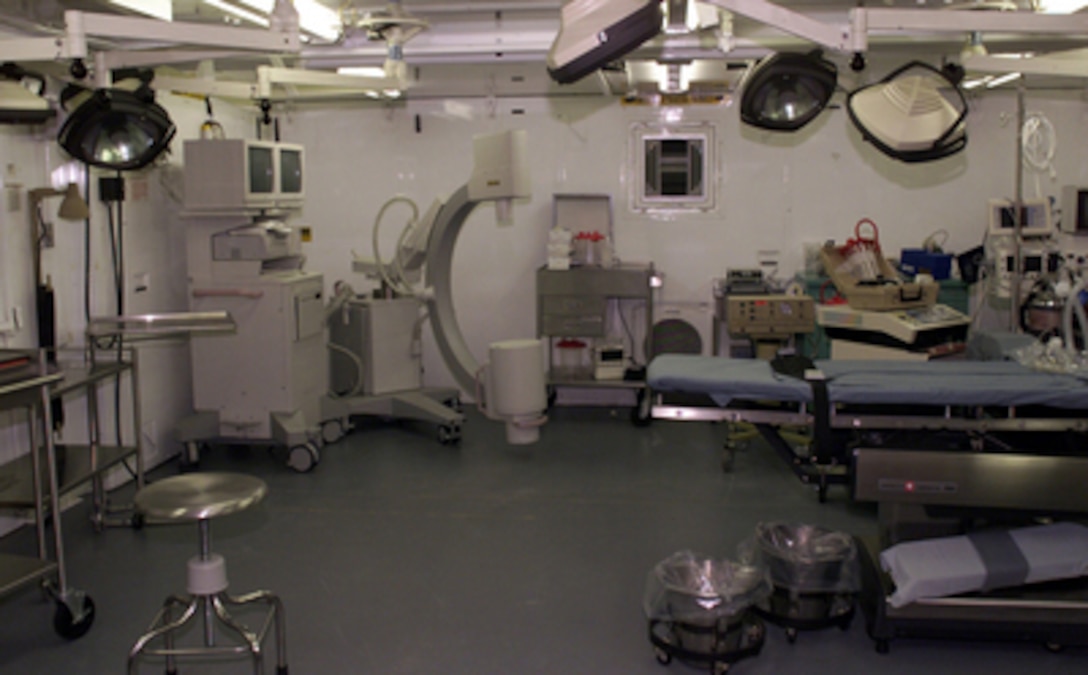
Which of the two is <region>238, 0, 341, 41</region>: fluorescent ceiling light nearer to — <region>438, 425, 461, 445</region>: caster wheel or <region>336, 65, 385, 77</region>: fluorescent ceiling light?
<region>336, 65, 385, 77</region>: fluorescent ceiling light

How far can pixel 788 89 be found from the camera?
4.02m

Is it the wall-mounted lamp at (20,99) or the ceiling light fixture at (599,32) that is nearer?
the ceiling light fixture at (599,32)

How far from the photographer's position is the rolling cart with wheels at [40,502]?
3.53 metres

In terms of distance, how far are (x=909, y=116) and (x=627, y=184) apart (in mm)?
3815

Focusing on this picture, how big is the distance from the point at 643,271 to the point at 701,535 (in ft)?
8.62

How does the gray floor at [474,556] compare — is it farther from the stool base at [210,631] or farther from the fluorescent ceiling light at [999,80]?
the fluorescent ceiling light at [999,80]

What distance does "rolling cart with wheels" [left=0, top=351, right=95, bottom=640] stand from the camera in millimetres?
3527

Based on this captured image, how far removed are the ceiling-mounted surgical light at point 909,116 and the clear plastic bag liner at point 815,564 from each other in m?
1.60

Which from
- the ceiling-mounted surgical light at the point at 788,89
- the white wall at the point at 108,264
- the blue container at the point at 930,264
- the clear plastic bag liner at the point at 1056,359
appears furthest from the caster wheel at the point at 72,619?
the blue container at the point at 930,264

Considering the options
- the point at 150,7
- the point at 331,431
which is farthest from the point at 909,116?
the point at 331,431

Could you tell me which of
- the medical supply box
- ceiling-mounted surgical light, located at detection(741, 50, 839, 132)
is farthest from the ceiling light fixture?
the medical supply box

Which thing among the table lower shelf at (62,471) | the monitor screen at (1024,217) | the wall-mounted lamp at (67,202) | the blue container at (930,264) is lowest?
the table lower shelf at (62,471)

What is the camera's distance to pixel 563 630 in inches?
152

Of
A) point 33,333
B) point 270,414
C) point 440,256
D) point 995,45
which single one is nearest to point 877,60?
point 995,45
